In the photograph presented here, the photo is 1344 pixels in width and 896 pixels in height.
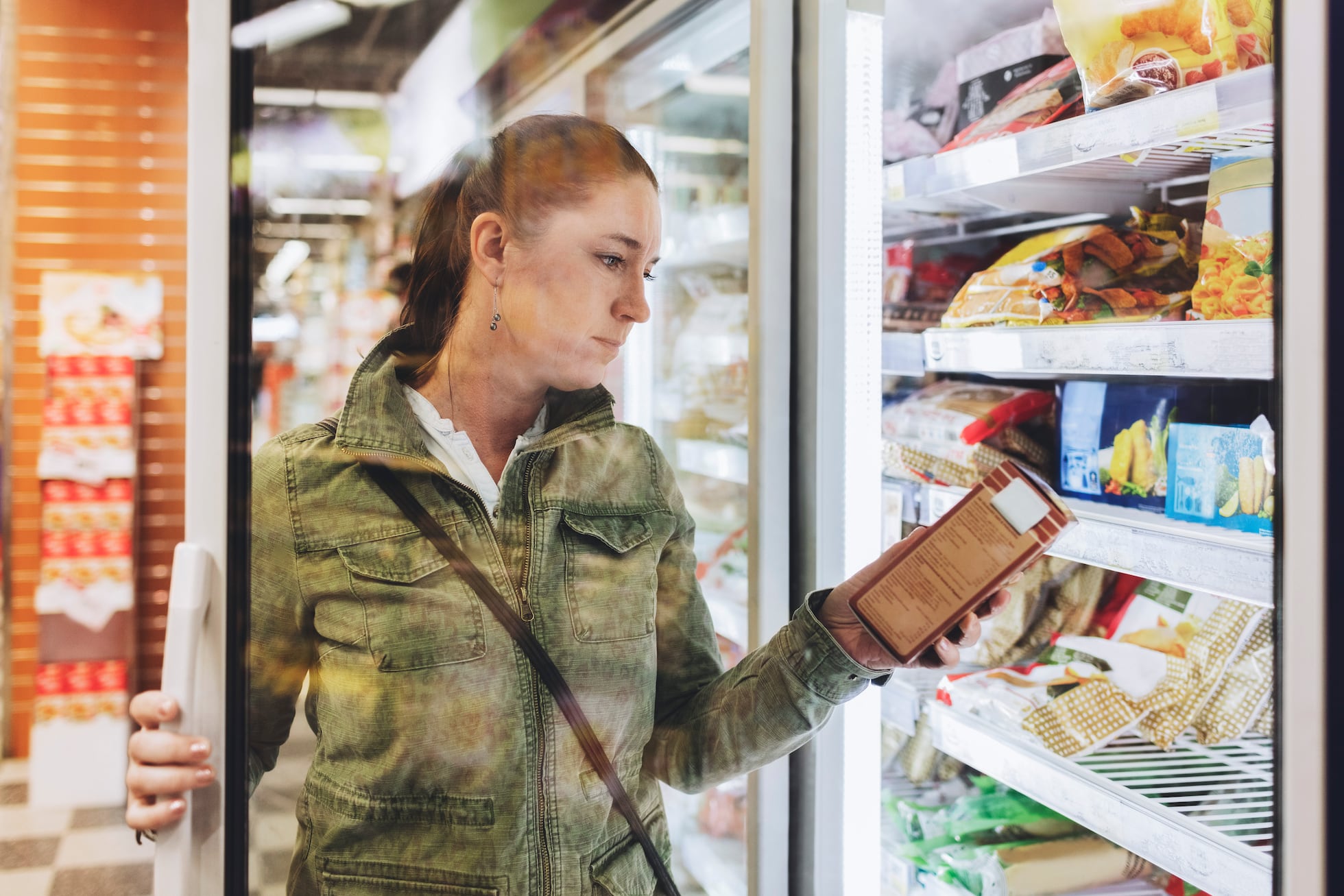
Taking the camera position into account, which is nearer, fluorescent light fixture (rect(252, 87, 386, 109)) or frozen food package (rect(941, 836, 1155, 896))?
fluorescent light fixture (rect(252, 87, 386, 109))

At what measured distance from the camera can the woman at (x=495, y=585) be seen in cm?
101

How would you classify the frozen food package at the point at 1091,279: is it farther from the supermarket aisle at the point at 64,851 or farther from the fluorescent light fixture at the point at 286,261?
the supermarket aisle at the point at 64,851

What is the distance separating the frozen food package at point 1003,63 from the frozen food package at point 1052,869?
1233 millimetres

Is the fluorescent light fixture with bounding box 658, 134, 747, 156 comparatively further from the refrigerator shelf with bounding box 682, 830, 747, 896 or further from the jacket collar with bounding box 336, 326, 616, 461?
the refrigerator shelf with bounding box 682, 830, 747, 896

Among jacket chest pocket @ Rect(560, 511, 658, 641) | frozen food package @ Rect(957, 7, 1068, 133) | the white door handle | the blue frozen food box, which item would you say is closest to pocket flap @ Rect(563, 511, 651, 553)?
jacket chest pocket @ Rect(560, 511, 658, 641)

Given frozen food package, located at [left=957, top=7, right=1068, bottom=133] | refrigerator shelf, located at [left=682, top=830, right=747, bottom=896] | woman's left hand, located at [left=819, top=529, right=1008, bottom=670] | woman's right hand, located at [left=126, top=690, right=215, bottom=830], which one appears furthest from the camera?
frozen food package, located at [left=957, top=7, right=1068, bottom=133]

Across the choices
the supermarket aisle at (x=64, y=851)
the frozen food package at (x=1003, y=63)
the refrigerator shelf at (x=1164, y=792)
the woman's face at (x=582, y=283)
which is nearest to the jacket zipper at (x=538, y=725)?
the woman's face at (x=582, y=283)

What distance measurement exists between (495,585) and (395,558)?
0.38 ft

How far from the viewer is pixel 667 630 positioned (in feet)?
3.94

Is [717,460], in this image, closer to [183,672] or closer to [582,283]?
[582,283]

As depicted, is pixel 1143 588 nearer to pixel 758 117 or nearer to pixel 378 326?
pixel 758 117

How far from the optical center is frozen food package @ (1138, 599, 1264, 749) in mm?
1282

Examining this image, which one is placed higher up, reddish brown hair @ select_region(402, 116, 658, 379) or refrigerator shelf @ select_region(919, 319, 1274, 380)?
reddish brown hair @ select_region(402, 116, 658, 379)

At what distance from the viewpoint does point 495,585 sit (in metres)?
1.05
